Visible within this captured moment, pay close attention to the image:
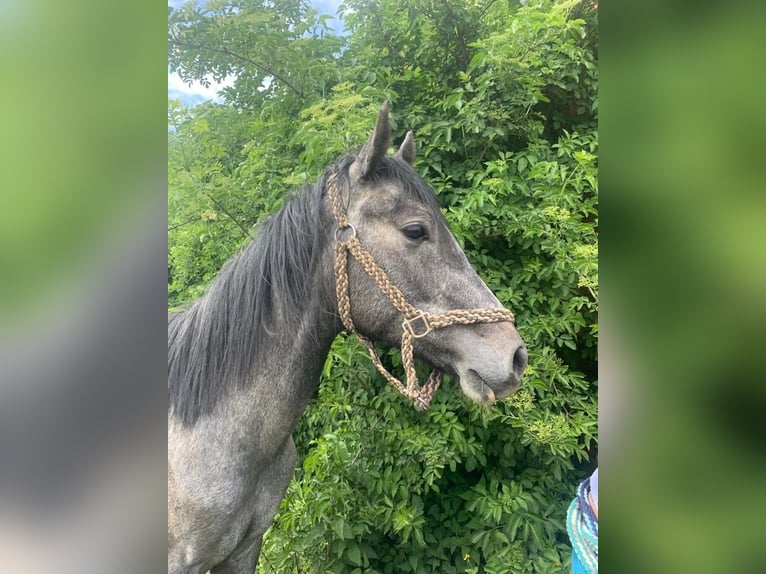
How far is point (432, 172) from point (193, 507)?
135 centimetres

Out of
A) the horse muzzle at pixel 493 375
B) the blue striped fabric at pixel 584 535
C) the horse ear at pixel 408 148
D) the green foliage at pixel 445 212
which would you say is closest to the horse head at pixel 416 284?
the horse muzzle at pixel 493 375

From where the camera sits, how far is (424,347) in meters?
1.02

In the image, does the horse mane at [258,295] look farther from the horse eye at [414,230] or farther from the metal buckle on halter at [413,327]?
the metal buckle on halter at [413,327]

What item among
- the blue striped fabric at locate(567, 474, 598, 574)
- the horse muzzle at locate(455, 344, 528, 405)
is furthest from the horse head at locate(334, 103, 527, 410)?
the blue striped fabric at locate(567, 474, 598, 574)

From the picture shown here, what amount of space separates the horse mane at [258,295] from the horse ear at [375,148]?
0.07ft

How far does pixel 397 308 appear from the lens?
1.01 metres

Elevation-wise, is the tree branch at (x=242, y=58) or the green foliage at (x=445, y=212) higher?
the tree branch at (x=242, y=58)

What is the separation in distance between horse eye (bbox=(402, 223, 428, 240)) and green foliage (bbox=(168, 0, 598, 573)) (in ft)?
2.10

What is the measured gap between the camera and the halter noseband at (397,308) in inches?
38.3

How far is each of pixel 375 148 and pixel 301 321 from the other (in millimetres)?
420

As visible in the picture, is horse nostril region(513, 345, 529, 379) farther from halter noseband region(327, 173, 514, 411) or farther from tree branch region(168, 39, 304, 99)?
tree branch region(168, 39, 304, 99)
